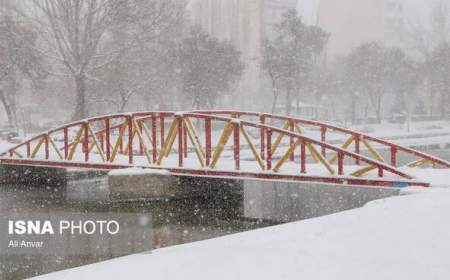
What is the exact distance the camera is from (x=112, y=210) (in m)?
13.6

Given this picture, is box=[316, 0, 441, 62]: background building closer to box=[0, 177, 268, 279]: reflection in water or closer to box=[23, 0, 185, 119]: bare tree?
box=[23, 0, 185, 119]: bare tree

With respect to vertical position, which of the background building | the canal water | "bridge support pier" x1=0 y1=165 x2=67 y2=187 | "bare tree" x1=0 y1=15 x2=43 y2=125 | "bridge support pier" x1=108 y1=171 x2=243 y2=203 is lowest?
the canal water

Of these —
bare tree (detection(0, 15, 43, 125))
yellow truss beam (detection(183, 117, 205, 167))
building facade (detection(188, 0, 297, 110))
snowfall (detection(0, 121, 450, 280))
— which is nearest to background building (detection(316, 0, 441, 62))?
building facade (detection(188, 0, 297, 110))

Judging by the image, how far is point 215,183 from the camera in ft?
48.5

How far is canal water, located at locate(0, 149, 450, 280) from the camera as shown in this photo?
945cm

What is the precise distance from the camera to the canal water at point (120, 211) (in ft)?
31.0

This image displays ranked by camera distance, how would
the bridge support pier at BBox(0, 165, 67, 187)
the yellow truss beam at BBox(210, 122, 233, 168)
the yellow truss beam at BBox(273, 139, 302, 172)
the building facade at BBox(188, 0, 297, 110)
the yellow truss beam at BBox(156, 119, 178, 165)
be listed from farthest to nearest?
1. the building facade at BBox(188, 0, 297, 110)
2. the bridge support pier at BBox(0, 165, 67, 187)
3. the yellow truss beam at BBox(156, 119, 178, 165)
4. the yellow truss beam at BBox(210, 122, 233, 168)
5. the yellow truss beam at BBox(273, 139, 302, 172)

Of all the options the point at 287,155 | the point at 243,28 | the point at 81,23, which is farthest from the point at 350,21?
the point at 287,155

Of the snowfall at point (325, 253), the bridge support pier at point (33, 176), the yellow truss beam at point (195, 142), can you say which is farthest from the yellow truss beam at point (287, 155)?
the bridge support pier at point (33, 176)

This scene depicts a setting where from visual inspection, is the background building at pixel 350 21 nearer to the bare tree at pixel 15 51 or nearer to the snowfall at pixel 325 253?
the bare tree at pixel 15 51

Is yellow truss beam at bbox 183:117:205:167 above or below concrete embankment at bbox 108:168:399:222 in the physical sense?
above

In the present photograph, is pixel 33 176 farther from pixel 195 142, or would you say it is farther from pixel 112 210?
pixel 195 142

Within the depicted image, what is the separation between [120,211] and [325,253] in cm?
780

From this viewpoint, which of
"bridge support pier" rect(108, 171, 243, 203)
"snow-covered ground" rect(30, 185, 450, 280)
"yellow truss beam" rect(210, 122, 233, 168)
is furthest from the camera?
"bridge support pier" rect(108, 171, 243, 203)
